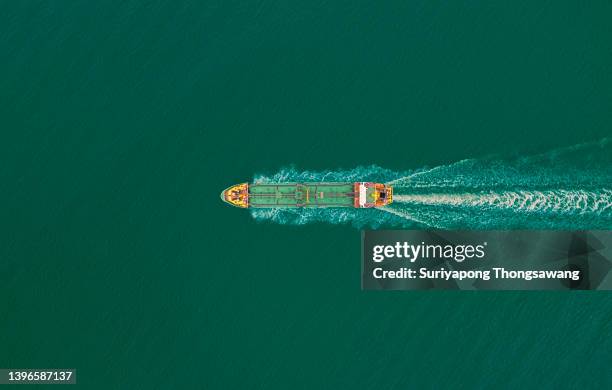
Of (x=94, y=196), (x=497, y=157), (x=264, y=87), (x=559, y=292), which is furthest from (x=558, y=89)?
(x=94, y=196)

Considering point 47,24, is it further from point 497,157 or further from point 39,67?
point 497,157

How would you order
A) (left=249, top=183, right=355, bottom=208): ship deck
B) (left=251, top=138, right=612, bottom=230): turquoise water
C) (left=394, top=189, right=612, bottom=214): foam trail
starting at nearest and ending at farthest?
(left=251, top=138, right=612, bottom=230): turquoise water, (left=249, top=183, right=355, bottom=208): ship deck, (left=394, top=189, right=612, bottom=214): foam trail

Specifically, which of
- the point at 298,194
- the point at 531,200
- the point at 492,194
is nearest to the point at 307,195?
the point at 298,194

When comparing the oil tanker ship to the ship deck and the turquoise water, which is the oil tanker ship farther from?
the turquoise water

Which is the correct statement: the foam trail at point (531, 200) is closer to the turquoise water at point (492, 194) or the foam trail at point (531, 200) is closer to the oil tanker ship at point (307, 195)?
the turquoise water at point (492, 194)

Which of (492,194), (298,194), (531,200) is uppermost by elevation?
(492,194)

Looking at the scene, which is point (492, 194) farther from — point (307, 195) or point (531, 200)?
point (307, 195)

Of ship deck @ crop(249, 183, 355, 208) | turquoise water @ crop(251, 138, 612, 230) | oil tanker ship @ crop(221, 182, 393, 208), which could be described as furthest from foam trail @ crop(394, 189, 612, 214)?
ship deck @ crop(249, 183, 355, 208)
